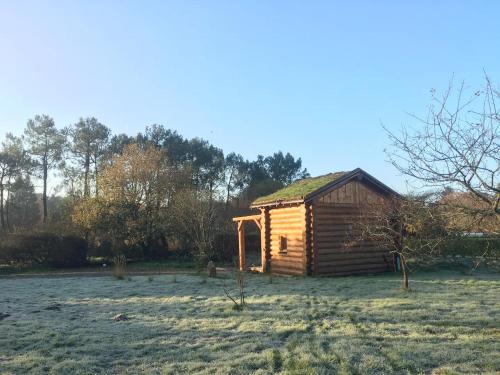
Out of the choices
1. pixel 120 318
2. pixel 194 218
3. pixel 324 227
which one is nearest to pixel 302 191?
pixel 324 227

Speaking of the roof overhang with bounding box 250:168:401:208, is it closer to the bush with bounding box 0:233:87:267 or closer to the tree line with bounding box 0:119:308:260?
the tree line with bounding box 0:119:308:260

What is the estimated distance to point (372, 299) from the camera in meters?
10.9

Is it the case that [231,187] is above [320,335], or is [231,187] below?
above

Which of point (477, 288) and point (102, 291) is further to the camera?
point (102, 291)

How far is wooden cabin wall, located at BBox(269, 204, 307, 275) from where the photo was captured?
56.5 ft

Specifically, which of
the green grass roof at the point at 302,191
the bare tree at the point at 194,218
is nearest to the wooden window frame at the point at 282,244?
the green grass roof at the point at 302,191

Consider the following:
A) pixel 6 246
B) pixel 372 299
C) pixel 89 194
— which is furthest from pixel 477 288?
pixel 89 194

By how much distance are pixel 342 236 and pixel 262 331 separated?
33.0ft

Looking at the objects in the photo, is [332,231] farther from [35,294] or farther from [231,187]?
[231,187]

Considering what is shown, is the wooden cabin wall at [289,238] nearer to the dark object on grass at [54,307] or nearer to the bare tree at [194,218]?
the bare tree at [194,218]

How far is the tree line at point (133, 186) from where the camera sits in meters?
28.7

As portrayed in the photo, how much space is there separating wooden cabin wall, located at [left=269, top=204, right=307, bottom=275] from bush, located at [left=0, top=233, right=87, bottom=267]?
1346 cm

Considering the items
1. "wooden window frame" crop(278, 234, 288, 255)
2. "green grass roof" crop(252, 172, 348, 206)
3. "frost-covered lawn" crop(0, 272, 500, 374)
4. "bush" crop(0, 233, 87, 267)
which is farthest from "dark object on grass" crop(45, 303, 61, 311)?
"bush" crop(0, 233, 87, 267)

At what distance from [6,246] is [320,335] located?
75.4 ft
